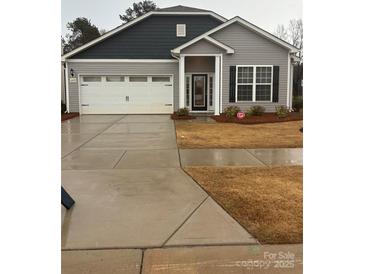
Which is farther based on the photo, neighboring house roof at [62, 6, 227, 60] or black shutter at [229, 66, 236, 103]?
neighboring house roof at [62, 6, 227, 60]

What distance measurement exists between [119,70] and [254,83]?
695 centimetres

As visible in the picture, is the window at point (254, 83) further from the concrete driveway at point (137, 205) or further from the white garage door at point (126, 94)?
the concrete driveway at point (137, 205)

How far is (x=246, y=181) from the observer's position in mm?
5848

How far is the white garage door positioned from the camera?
1972 centimetres

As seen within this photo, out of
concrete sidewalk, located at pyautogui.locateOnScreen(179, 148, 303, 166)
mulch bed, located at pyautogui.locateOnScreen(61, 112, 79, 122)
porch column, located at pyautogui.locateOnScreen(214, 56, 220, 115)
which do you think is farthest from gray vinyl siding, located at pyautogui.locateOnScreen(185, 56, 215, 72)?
concrete sidewalk, located at pyautogui.locateOnScreen(179, 148, 303, 166)

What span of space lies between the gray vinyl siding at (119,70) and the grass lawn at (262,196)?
44.4ft

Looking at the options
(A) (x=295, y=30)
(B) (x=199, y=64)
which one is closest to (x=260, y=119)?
(B) (x=199, y=64)

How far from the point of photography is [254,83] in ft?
60.1

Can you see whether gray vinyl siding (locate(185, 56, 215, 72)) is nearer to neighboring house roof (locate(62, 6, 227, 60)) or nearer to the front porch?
the front porch

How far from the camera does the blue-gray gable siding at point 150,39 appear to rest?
19.7 metres
